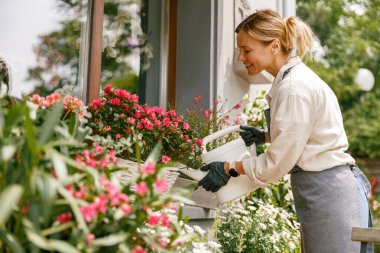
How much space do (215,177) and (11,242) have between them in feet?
4.17

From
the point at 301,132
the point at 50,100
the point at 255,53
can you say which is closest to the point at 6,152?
the point at 50,100

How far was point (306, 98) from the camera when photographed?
7.12 ft

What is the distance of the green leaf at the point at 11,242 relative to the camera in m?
1.05

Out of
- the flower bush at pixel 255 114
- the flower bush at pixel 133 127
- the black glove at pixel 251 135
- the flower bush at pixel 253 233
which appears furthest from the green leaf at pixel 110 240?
the flower bush at pixel 255 114

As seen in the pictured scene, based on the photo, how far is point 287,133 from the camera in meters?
2.14

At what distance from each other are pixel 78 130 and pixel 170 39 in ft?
7.12

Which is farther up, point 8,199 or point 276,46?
point 276,46

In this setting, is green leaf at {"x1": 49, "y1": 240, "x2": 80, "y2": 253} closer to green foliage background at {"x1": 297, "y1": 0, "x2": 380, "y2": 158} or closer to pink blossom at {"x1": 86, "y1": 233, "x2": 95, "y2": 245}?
pink blossom at {"x1": 86, "y1": 233, "x2": 95, "y2": 245}

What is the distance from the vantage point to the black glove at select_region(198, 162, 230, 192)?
2254mm

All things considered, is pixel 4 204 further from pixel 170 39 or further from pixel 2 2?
pixel 170 39

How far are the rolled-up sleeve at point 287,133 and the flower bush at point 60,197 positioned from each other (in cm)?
97

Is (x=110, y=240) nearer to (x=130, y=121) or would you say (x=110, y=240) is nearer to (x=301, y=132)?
(x=130, y=121)

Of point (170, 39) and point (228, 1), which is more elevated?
point (228, 1)

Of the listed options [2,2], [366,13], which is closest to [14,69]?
[2,2]
